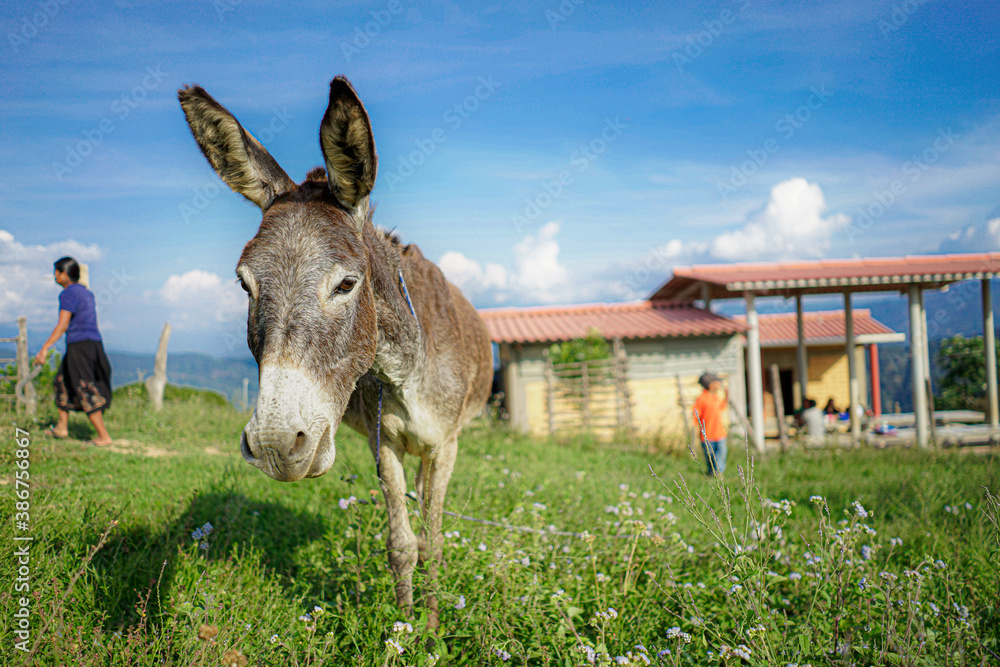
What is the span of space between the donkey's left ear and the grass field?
1.57 m

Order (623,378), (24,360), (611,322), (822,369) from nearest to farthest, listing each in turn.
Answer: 1. (24,360)
2. (623,378)
3. (611,322)
4. (822,369)

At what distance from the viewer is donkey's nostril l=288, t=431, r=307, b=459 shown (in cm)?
163

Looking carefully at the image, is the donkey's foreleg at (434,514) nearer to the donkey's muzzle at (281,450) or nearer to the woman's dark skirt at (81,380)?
the donkey's muzzle at (281,450)

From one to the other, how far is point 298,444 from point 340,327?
1.51 ft

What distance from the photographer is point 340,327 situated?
192 centimetres

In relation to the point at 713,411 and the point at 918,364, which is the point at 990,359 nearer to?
the point at 918,364

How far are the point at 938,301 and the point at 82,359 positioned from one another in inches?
5156

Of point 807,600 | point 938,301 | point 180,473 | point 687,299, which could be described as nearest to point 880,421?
point 687,299

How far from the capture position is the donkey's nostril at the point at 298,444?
1.63 metres

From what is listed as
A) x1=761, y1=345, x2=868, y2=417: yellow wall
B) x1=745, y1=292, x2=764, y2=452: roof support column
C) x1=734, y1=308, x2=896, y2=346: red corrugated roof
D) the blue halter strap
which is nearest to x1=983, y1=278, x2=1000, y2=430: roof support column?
x1=745, y1=292, x2=764, y2=452: roof support column

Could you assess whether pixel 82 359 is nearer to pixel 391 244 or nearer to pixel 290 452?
pixel 391 244

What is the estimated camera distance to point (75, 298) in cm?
525

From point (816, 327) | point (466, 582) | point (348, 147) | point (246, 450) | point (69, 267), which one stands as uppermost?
point (816, 327)

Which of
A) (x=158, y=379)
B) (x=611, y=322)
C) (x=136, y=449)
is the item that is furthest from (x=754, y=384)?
(x=158, y=379)
